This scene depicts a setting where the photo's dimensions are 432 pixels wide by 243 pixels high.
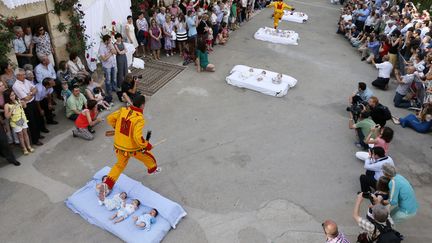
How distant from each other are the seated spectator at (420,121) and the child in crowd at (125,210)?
7.00m

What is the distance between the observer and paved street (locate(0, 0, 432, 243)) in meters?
5.94

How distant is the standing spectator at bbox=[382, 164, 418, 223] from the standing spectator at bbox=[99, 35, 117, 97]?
23.3 ft

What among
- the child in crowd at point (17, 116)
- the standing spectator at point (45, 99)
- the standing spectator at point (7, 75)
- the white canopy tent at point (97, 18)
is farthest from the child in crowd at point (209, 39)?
the child in crowd at point (17, 116)

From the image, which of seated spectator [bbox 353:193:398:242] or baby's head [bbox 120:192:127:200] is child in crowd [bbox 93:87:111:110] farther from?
seated spectator [bbox 353:193:398:242]

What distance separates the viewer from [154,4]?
1320 centimetres

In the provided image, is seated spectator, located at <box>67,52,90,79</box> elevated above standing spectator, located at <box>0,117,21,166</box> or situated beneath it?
elevated above

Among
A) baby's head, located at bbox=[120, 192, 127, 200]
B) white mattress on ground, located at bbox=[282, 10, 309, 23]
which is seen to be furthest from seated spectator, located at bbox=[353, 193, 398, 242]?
white mattress on ground, located at bbox=[282, 10, 309, 23]

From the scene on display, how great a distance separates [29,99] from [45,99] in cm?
72

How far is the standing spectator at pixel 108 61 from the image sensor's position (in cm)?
925

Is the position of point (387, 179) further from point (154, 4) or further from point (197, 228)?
point (154, 4)

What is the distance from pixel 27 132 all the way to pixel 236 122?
187 inches

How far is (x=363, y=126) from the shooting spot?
313 inches

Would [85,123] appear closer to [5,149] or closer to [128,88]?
[128,88]

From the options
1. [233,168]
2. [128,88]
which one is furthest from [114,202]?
[128,88]
